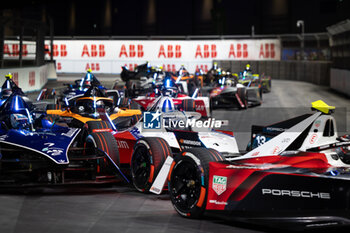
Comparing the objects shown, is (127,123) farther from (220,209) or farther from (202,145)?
(220,209)

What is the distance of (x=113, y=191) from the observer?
9.02 m

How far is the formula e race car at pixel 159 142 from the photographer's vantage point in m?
8.40

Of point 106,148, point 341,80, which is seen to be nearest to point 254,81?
point 341,80

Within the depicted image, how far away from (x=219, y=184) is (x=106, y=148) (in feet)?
9.51

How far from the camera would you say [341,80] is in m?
35.1

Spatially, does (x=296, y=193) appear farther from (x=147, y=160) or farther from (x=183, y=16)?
(x=183, y=16)

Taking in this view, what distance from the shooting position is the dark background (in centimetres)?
5675

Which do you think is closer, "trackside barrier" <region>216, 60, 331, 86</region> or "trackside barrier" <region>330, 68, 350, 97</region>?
"trackside barrier" <region>330, 68, 350, 97</region>

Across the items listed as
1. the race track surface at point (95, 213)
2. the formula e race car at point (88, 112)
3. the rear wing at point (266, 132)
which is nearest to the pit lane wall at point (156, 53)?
the formula e race car at point (88, 112)

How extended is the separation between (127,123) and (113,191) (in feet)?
14.3

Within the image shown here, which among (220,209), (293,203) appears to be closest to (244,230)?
(220,209)

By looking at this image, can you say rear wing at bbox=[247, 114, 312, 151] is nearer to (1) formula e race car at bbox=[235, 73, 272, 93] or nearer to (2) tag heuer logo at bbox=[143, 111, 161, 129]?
(2) tag heuer logo at bbox=[143, 111, 161, 129]

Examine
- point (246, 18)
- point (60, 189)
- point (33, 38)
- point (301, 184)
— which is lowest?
point (60, 189)

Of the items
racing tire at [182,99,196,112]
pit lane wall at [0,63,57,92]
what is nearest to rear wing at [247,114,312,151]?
racing tire at [182,99,196,112]
